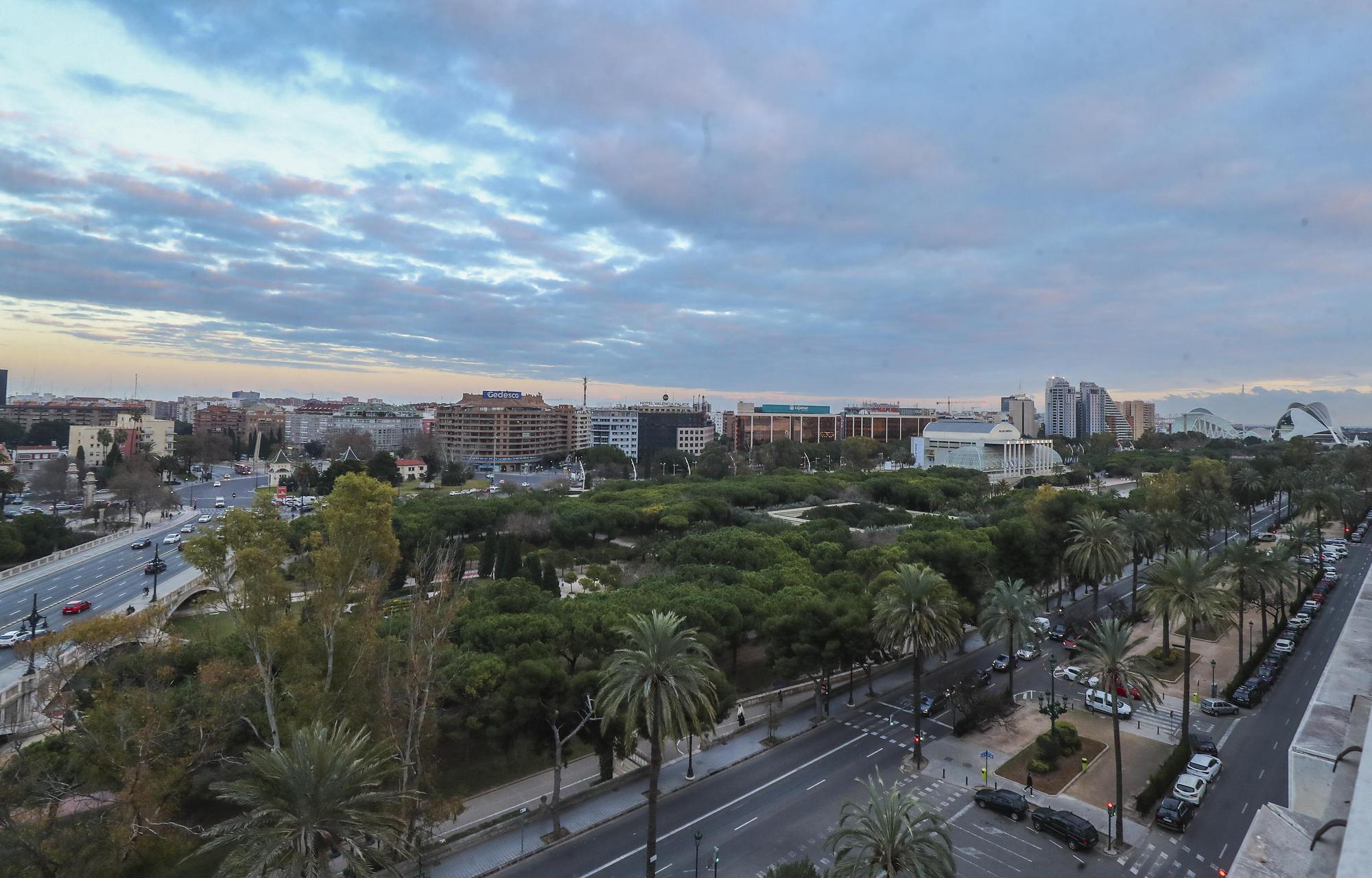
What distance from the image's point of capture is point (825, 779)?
2975 cm

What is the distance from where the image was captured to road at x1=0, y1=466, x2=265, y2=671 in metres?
46.3

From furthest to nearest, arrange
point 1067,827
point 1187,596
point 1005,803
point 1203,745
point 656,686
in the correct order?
point 1203,745
point 1187,596
point 1005,803
point 1067,827
point 656,686

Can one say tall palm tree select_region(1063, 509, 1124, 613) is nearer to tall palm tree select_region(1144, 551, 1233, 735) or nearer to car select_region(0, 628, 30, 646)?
tall palm tree select_region(1144, 551, 1233, 735)

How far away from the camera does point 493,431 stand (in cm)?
17200

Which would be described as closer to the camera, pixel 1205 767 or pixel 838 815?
pixel 838 815

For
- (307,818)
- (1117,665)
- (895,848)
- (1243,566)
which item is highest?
(1243,566)

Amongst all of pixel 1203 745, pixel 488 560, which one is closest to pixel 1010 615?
pixel 1203 745

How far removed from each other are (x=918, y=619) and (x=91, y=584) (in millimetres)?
62987

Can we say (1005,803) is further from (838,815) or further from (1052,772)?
(838,815)

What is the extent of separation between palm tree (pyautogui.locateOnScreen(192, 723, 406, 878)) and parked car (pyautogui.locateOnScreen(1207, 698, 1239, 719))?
40.5m

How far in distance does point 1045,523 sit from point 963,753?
2853 cm

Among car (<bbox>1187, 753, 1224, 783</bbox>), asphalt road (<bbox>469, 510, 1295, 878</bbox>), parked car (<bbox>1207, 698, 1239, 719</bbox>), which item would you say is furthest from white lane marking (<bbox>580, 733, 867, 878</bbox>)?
parked car (<bbox>1207, 698, 1239, 719</bbox>)

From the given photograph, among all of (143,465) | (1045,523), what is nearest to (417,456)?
(143,465)

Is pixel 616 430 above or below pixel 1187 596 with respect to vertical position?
above
